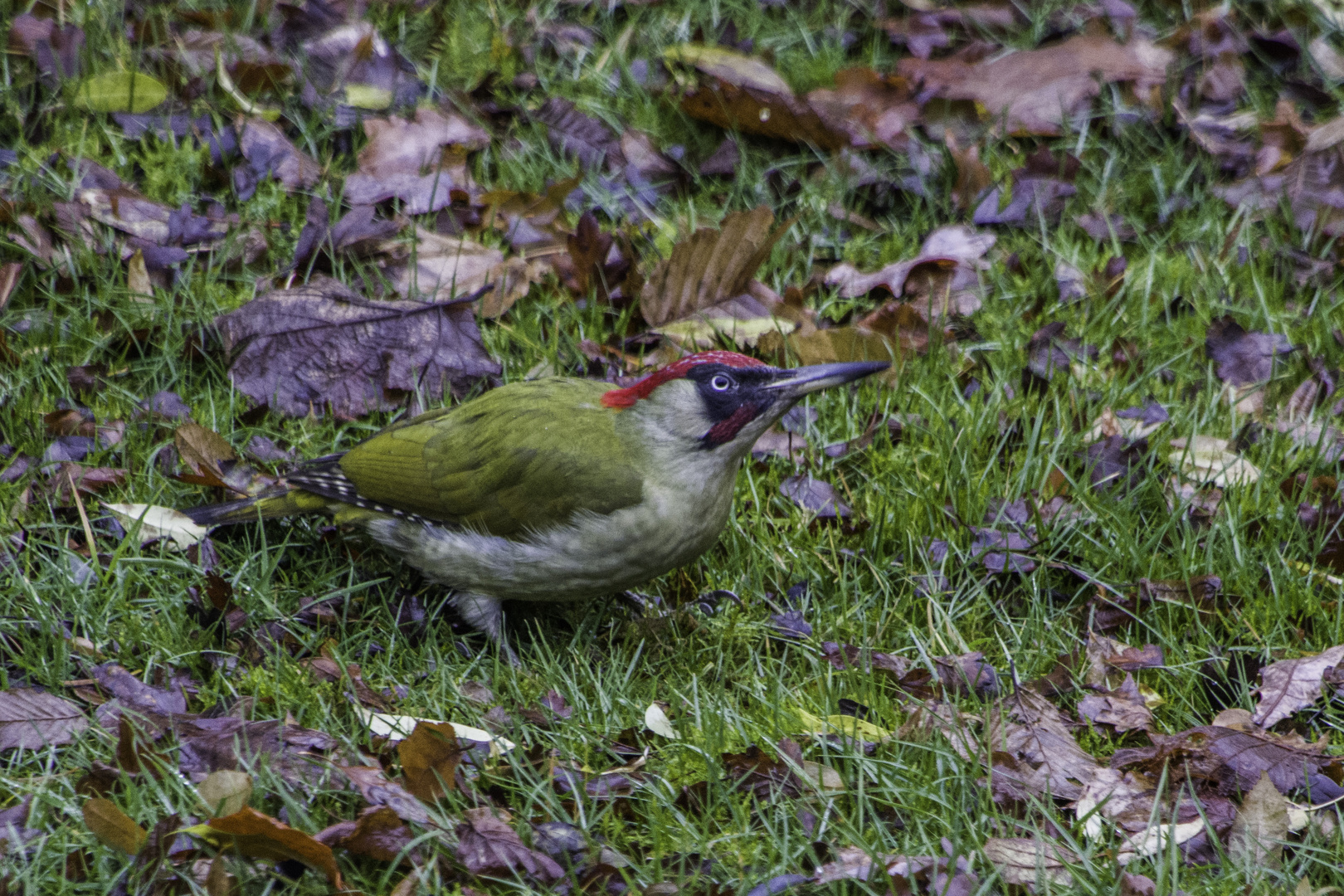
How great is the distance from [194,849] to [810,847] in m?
1.27

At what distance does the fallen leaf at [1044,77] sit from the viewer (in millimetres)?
5809

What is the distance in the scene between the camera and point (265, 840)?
2771mm

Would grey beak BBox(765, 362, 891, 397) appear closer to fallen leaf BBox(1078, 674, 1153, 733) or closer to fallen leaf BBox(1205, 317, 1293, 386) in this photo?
fallen leaf BBox(1078, 674, 1153, 733)

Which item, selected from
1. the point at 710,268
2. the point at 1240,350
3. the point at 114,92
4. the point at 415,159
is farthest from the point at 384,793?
the point at 114,92

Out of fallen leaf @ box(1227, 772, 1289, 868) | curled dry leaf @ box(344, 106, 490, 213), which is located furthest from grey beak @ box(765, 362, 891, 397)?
curled dry leaf @ box(344, 106, 490, 213)

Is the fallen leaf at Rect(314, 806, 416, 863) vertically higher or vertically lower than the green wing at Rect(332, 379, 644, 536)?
lower

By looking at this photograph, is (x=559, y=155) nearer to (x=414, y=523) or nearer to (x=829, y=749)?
(x=414, y=523)

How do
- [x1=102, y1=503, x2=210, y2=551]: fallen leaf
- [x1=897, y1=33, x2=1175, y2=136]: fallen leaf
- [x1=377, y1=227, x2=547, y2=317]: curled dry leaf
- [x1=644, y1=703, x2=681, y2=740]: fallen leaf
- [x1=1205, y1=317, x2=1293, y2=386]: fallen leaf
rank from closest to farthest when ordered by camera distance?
1. [x1=644, y1=703, x2=681, y2=740]: fallen leaf
2. [x1=102, y1=503, x2=210, y2=551]: fallen leaf
3. [x1=1205, y1=317, x2=1293, y2=386]: fallen leaf
4. [x1=377, y1=227, x2=547, y2=317]: curled dry leaf
5. [x1=897, y1=33, x2=1175, y2=136]: fallen leaf

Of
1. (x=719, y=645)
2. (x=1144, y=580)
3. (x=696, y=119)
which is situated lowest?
(x=719, y=645)

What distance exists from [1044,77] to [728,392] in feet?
10.1

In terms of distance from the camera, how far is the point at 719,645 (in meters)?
3.74

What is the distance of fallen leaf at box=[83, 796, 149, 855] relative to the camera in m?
2.82

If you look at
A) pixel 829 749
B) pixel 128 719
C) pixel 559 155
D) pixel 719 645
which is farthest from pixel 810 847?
pixel 559 155

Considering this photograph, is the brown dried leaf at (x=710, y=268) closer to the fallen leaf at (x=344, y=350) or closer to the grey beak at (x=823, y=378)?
the fallen leaf at (x=344, y=350)
